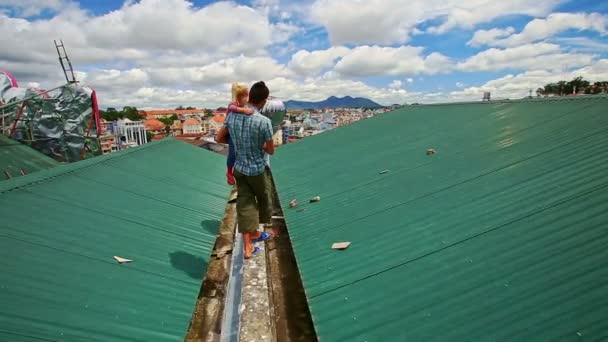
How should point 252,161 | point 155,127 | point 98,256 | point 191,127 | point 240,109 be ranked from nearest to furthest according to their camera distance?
point 98,256
point 240,109
point 252,161
point 191,127
point 155,127

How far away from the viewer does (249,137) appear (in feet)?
12.3

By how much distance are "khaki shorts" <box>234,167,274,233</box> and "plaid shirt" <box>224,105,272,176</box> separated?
0.38ft

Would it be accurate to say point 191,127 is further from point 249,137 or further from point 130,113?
point 249,137

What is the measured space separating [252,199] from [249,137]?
82cm

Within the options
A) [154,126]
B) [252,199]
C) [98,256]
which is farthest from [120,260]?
[154,126]

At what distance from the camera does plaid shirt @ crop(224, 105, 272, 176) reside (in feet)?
12.2

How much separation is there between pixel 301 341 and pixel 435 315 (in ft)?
5.06

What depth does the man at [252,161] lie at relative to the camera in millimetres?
3727

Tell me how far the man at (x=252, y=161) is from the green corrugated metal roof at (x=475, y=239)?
76cm

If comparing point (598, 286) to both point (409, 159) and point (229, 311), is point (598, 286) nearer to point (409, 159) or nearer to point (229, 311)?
point (229, 311)

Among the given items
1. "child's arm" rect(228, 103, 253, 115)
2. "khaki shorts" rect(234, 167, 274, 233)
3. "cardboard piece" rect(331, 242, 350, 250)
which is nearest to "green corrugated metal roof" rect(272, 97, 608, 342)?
"cardboard piece" rect(331, 242, 350, 250)

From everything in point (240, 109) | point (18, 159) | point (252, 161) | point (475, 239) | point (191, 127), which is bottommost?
point (475, 239)

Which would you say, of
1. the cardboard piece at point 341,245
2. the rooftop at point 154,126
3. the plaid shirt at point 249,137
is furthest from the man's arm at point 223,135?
the rooftop at point 154,126

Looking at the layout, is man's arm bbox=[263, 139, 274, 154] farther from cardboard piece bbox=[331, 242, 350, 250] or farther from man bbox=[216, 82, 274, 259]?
cardboard piece bbox=[331, 242, 350, 250]
